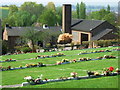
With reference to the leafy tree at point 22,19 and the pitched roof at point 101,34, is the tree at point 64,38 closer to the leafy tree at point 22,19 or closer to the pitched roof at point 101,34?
the pitched roof at point 101,34

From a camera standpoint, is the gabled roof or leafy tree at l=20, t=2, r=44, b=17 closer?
the gabled roof

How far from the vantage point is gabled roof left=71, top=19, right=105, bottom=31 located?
4853cm

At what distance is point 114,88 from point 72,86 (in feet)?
6.61

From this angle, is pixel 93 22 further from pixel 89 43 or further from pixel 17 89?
pixel 17 89

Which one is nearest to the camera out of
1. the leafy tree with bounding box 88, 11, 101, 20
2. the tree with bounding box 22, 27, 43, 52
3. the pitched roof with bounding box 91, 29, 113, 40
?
the tree with bounding box 22, 27, 43, 52

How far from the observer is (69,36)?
51.0m

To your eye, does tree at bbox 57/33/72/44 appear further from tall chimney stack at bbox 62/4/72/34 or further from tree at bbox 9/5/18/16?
tree at bbox 9/5/18/16

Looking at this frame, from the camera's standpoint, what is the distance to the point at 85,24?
168 feet

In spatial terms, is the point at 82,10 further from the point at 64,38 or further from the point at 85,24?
the point at 64,38

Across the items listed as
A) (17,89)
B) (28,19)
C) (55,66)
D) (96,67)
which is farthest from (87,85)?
(28,19)

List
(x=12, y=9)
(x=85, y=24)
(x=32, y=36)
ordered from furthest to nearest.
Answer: (x=12, y=9) < (x=85, y=24) < (x=32, y=36)

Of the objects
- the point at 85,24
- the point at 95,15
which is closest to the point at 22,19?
the point at 95,15

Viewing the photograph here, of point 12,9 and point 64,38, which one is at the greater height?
point 12,9

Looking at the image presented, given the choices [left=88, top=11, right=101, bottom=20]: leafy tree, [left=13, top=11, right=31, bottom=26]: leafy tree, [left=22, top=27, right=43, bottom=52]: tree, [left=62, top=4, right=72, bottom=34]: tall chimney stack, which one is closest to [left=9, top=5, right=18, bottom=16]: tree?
[left=13, top=11, right=31, bottom=26]: leafy tree
